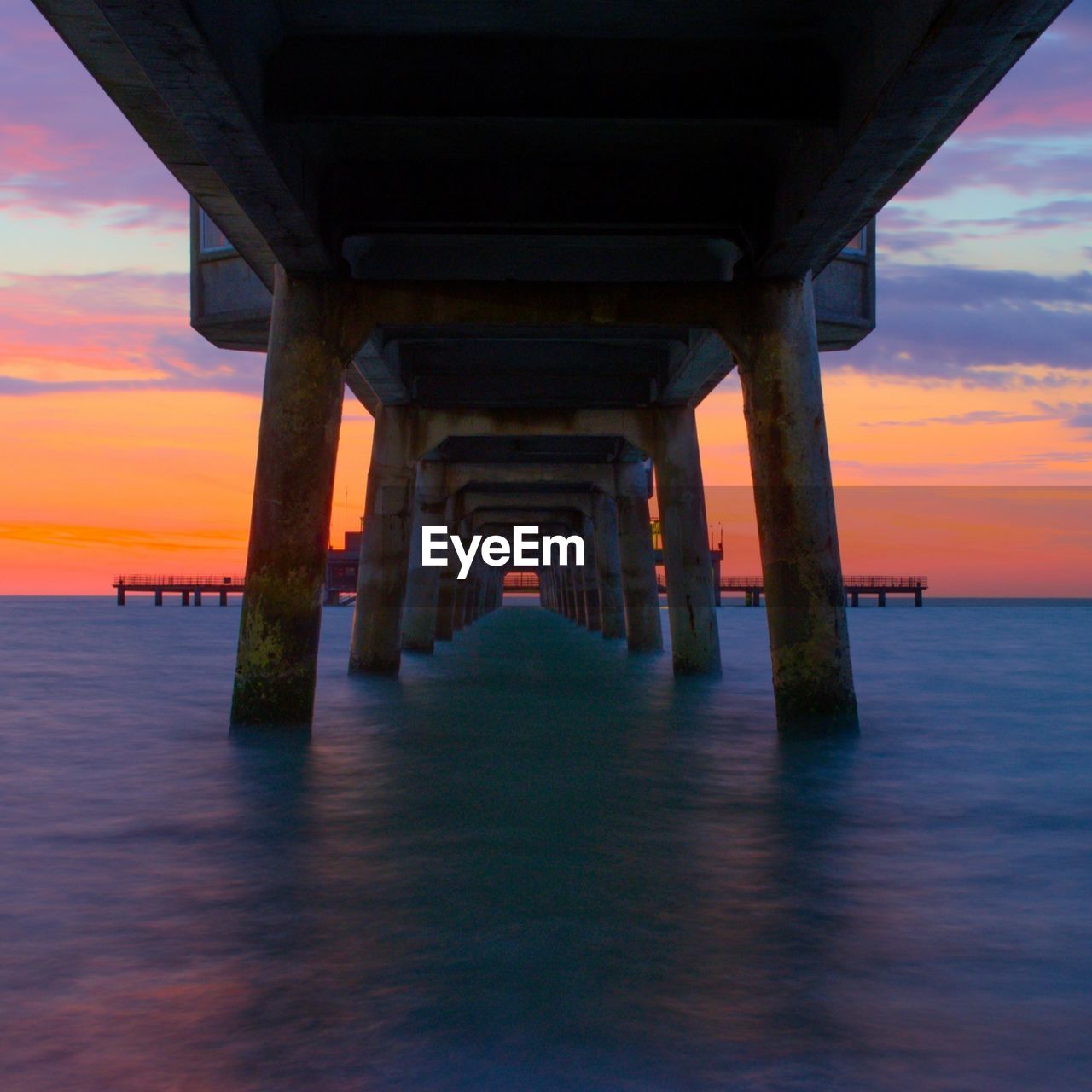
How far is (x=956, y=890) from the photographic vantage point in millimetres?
7188

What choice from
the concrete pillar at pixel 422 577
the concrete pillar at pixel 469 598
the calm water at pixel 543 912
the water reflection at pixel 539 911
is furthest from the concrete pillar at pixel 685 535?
the concrete pillar at pixel 469 598

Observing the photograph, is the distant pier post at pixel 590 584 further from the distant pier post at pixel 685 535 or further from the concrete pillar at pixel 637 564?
the distant pier post at pixel 685 535

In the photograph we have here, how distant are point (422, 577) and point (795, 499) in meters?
19.6

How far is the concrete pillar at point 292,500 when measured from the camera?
13.9 m

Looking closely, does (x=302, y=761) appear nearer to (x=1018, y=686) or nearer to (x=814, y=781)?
Result: (x=814, y=781)

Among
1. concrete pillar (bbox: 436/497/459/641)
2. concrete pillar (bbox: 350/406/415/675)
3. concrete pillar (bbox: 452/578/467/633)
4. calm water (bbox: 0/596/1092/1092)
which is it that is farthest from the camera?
concrete pillar (bbox: 452/578/467/633)

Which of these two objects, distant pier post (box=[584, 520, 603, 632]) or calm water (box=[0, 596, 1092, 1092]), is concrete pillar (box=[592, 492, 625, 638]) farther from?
calm water (box=[0, 596, 1092, 1092])

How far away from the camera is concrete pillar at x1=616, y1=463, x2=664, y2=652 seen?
108 ft

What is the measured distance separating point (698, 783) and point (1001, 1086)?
280 inches

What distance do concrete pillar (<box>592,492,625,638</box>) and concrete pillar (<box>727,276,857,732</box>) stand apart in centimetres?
2631

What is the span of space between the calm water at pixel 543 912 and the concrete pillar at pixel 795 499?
0.80m

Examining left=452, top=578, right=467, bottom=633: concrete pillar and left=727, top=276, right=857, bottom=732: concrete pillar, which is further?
left=452, top=578, right=467, bottom=633: concrete pillar

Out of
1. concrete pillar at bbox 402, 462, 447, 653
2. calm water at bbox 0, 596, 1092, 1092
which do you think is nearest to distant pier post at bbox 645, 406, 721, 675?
concrete pillar at bbox 402, 462, 447, 653

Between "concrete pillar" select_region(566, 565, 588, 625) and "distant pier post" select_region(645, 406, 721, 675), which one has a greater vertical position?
"concrete pillar" select_region(566, 565, 588, 625)
